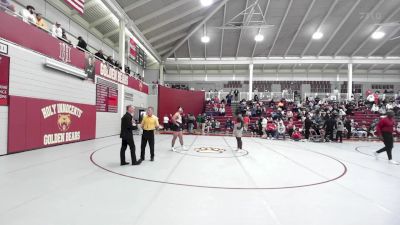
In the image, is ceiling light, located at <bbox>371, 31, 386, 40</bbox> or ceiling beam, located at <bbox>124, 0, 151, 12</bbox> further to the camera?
ceiling light, located at <bbox>371, 31, 386, 40</bbox>

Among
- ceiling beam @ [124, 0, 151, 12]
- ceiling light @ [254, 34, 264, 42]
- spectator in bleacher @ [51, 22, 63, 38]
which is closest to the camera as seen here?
spectator in bleacher @ [51, 22, 63, 38]

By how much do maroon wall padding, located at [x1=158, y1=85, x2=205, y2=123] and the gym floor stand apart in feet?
57.0

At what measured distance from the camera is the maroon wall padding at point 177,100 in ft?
81.8

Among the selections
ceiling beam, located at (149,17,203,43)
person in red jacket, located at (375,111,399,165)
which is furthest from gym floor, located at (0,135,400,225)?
ceiling beam, located at (149,17,203,43)

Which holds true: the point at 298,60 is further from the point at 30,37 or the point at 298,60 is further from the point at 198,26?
the point at 30,37

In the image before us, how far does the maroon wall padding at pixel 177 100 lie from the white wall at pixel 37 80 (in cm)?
1237

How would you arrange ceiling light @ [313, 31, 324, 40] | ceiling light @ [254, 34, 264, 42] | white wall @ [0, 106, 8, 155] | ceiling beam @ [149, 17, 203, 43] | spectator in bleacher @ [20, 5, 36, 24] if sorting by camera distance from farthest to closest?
1. ceiling light @ [254, 34, 264, 42]
2. ceiling light @ [313, 31, 324, 40]
3. ceiling beam @ [149, 17, 203, 43]
4. spectator in bleacher @ [20, 5, 36, 24]
5. white wall @ [0, 106, 8, 155]

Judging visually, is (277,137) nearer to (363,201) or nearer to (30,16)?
(363,201)

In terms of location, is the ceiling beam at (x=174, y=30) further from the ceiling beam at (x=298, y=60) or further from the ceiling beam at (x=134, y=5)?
the ceiling beam at (x=298, y=60)

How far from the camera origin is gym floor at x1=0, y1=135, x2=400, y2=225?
3.55 metres

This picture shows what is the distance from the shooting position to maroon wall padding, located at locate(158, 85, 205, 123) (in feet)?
81.8

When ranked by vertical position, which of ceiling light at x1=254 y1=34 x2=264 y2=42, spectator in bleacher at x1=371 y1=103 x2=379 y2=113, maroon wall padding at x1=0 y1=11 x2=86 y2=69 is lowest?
spectator in bleacher at x1=371 y1=103 x2=379 y2=113

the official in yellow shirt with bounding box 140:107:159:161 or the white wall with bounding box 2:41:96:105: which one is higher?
the white wall with bounding box 2:41:96:105

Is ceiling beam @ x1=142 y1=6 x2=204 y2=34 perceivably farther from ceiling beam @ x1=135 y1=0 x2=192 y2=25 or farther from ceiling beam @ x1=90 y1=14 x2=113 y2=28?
ceiling beam @ x1=90 y1=14 x2=113 y2=28
